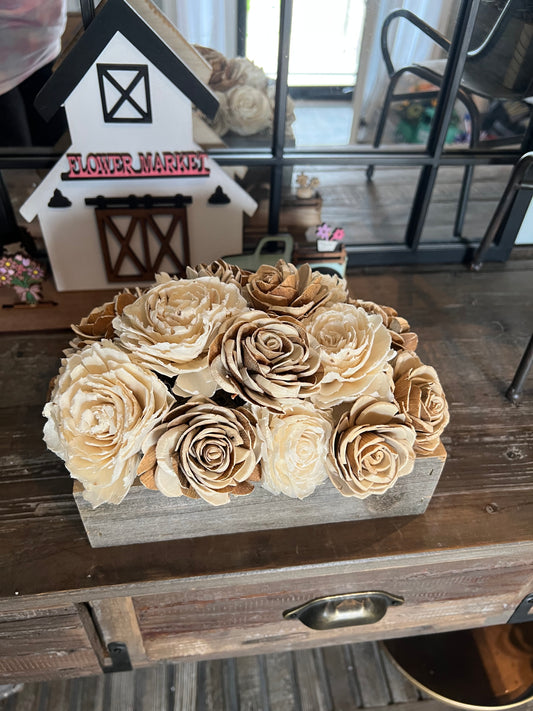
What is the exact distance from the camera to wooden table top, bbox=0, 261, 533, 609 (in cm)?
70

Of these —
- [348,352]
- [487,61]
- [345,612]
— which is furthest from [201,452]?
[487,61]

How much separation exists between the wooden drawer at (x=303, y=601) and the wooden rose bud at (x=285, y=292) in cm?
33

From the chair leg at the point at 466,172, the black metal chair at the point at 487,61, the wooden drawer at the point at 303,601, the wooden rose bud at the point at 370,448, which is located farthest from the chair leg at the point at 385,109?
the wooden drawer at the point at 303,601

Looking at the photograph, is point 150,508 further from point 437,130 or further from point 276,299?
point 437,130

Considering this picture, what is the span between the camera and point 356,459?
1.96ft

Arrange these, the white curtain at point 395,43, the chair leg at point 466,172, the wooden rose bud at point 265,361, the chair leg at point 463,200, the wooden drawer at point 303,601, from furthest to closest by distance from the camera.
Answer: the chair leg at point 463,200 → the chair leg at point 466,172 → the white curtain at point 395,43 → the wooden drawer at point 303,601 → the wooden rose bud at point 265,361

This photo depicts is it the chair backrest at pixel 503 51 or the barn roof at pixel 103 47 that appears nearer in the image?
the barn roof at pixel 103 47

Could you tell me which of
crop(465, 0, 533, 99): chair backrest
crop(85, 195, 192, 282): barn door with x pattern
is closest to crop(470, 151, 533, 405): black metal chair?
crop(465, 0, 533, 99): chair backrest

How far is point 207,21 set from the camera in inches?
33.7

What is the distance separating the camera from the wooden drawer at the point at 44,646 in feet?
2.42

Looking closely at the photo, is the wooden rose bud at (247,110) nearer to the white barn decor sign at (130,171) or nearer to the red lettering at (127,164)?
the white barn decor sign at (130,171)

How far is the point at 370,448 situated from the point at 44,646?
0.55m

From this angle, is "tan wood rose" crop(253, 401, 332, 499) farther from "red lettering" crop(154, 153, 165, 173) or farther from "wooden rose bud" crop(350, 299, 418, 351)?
"red lettering" crop(154, 153, 165, 173)

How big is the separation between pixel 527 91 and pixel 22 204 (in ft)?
2.93
